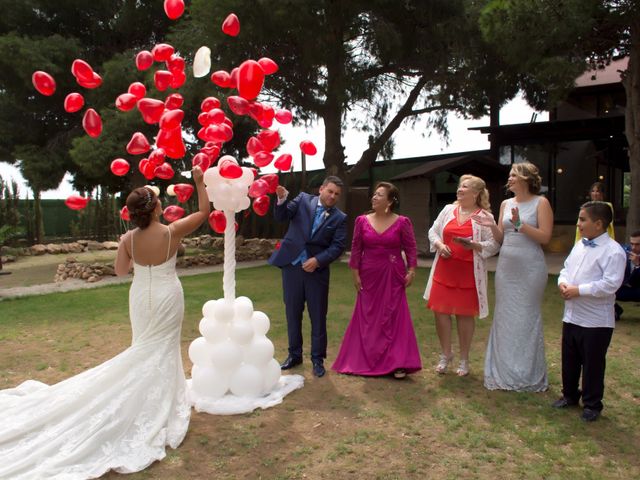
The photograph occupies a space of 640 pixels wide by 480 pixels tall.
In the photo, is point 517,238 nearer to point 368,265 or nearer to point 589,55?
point 368,265

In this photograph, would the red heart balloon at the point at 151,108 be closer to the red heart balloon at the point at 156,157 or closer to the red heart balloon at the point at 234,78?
the red heart balloon at the point at 156,157

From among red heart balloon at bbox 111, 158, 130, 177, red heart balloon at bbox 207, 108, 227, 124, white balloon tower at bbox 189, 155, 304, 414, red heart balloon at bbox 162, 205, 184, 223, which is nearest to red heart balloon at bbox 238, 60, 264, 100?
red heart balloon at bbox 207, 108, 227, 124

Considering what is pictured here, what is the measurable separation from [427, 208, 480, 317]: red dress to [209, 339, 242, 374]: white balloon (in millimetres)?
1827

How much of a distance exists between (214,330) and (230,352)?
22cm

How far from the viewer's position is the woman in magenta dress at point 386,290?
4.93 meters

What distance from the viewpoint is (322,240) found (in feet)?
16.3

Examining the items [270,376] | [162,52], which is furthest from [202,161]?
[270,376]

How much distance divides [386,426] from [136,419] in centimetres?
169

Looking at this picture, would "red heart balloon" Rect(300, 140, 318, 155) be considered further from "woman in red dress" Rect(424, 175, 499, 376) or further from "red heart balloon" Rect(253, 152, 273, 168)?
"woman in red dress" Rect(424, 175, 499, 376)

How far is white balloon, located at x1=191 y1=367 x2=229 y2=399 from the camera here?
4281mm

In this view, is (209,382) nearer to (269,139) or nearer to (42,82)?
(269,139)

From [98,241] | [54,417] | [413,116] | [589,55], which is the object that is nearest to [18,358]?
[54,417]

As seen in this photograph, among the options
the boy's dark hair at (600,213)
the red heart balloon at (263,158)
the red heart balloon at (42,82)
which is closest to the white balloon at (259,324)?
the red heart balloon at (263,158)

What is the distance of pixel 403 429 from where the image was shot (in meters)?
3.81
